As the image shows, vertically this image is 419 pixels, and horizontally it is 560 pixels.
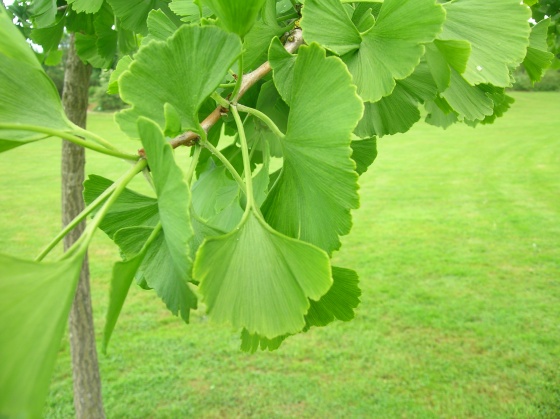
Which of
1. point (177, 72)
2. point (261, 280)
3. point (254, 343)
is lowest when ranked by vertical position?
point (254, 343)

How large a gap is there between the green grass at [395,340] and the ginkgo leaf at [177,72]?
2469 mm

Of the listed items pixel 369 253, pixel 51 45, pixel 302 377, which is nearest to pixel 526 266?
pixel 369 253

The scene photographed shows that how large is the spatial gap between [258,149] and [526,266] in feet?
13.6

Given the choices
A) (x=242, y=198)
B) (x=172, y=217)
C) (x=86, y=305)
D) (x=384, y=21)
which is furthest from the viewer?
(x=86, y=305)

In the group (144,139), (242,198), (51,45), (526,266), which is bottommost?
(526,266)


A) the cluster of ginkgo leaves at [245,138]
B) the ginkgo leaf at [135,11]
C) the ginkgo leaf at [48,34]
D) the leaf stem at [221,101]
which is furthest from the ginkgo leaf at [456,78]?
the ginkgo leaf at [48,34]

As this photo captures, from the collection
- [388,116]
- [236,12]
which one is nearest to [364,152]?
[388,116]

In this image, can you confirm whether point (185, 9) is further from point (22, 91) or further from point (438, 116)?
point (438, 116)

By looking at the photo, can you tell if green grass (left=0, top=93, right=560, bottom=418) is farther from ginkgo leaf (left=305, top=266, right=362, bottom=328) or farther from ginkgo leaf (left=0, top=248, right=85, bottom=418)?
ginkgo leaf (left=0, top=248, right=85, bottom=418)

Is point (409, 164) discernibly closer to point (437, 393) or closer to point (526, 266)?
point (526, 266)

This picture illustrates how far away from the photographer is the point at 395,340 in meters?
3.30

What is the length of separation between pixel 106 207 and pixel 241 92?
25cm

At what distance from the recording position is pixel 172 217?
1.44 feet

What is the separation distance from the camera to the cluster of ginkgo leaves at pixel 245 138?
16.7 inches
